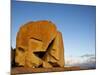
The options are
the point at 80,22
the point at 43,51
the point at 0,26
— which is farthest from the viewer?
the point at 80,22

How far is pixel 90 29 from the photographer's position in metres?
2.52

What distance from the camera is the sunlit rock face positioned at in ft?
7.34

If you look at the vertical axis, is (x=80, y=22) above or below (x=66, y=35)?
above

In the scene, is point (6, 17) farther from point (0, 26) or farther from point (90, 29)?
point (90, 29)

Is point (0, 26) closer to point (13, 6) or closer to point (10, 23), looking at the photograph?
point (10, 23)

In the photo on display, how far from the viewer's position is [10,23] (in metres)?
2.18

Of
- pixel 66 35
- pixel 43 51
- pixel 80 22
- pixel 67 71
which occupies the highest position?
pixel 80 22

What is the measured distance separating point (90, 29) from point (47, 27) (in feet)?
1.78

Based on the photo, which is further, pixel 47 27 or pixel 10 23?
pixel 47 27

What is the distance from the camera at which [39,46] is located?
2289 millimetres

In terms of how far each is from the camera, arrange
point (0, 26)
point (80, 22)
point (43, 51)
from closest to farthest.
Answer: point (0, 26), point (43, 51), point (80, 22)

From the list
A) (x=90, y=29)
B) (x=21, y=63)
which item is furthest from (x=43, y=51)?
(x=90, y=29)

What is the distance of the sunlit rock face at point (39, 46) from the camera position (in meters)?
2.24
